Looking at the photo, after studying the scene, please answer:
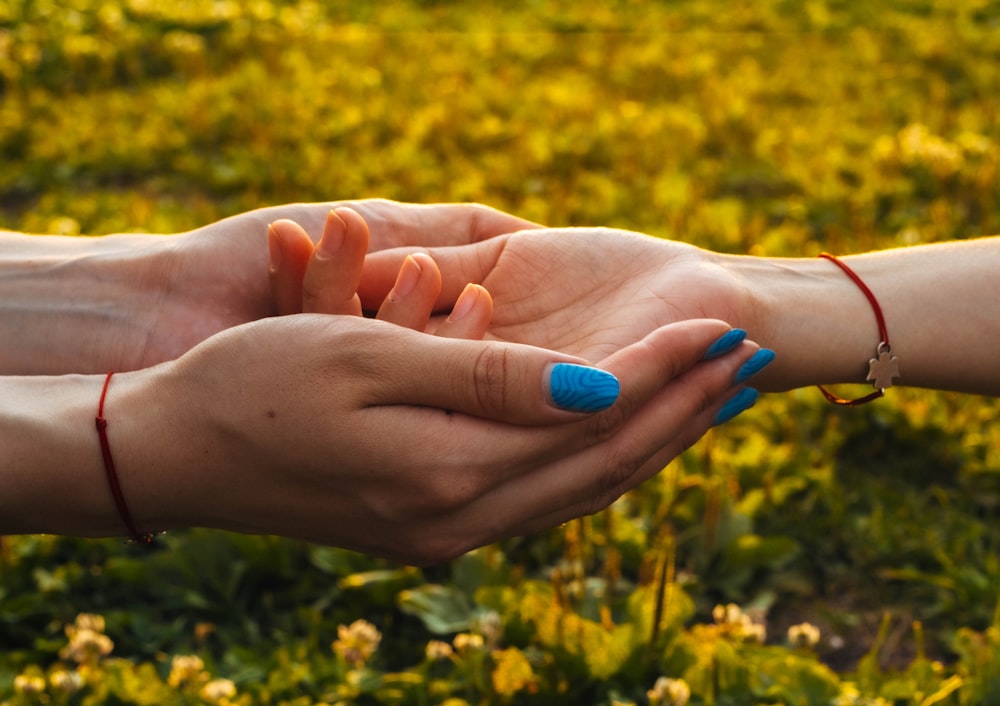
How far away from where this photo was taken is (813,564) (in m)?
2.55

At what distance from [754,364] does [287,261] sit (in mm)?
887

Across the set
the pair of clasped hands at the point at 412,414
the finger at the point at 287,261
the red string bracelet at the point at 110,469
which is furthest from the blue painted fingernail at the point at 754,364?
the red string bracelet at the point at 110,469

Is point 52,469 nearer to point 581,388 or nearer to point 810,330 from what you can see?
point 581,388

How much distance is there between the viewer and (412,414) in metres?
1.71

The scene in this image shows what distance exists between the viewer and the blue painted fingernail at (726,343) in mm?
1886

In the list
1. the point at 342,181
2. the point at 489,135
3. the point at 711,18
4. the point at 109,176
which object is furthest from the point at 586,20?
the point at 109,176

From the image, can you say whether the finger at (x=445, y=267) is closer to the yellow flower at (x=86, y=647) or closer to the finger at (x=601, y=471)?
the finger at (x=601, y=471)

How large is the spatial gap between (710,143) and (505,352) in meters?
3.22

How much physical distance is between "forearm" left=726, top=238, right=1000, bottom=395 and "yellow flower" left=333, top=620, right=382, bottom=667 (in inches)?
36.8

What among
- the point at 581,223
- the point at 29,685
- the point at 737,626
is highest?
the point at 581,223

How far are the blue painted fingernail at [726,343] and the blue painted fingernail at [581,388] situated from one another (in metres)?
0.27

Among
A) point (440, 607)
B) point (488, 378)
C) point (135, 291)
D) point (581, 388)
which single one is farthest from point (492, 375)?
point (135, 291)

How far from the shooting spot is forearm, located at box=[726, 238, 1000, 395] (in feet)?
7.06

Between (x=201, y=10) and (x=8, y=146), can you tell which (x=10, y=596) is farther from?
(x=201, y=10)
